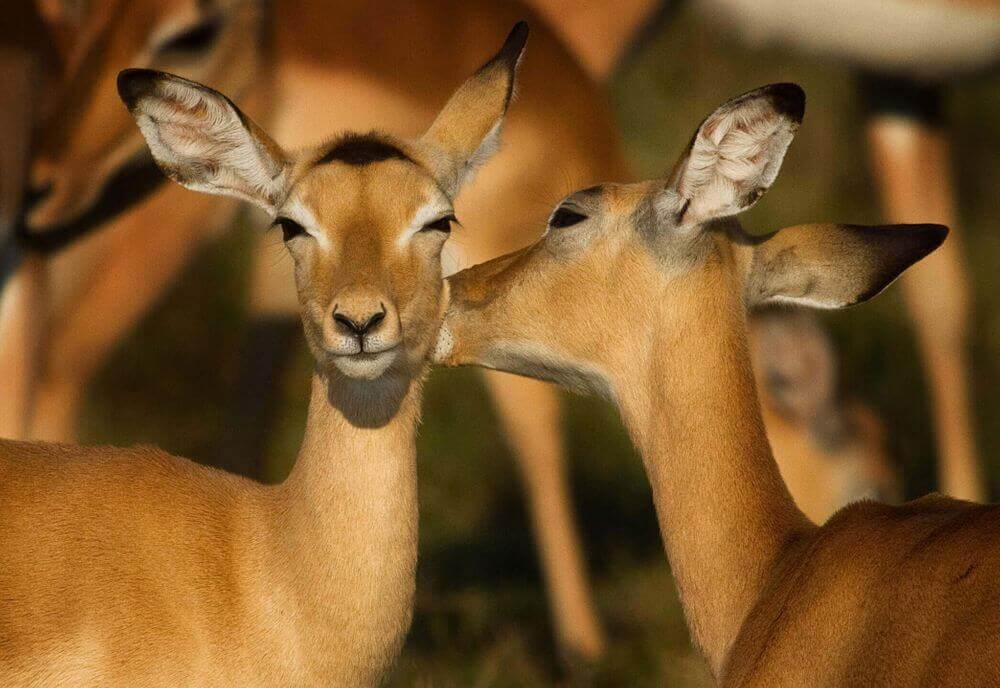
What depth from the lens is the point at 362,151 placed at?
12.6ft

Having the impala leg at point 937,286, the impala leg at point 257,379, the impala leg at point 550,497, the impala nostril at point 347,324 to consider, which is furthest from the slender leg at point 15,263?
the impala leg at point 937,286

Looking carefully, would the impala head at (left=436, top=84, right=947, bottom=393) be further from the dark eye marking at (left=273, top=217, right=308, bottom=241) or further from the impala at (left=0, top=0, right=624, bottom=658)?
the impala at (left=0, top=0, right=624, bottom=658)

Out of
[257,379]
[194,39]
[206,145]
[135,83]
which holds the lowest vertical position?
[257,379]

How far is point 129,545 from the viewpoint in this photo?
144 inches

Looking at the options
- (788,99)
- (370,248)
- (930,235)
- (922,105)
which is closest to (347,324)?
(370,248)

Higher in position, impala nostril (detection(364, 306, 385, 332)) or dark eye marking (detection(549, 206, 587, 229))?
dark eye marking (detection(549, 206, 587, 229))

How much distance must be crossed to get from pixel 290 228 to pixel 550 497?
7.02 ft

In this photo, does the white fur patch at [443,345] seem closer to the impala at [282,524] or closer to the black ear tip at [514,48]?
the impala at [282,524]

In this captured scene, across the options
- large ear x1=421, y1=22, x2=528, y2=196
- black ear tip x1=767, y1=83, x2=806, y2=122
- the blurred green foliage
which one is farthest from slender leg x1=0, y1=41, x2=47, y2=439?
black ear tip x1=767, y1=83, x2=806, y2=122

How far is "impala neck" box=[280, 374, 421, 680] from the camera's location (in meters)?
3.62

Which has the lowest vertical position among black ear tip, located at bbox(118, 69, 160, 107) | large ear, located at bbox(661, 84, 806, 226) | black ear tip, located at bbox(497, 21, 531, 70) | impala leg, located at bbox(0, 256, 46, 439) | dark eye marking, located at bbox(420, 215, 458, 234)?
impala leg, located at bbox(0, 256, 46, 439)

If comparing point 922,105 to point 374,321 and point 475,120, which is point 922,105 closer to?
point 475,120

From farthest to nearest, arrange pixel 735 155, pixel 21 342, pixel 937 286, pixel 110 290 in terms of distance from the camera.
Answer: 1. pixel 937 286
2. pixel 110 290
3. pixel 21 342
4. pixel 735 155

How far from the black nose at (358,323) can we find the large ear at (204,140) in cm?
54
